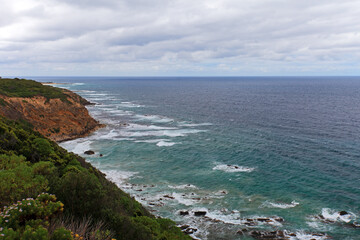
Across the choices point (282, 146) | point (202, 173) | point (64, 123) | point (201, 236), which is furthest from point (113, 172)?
point (282, 146)

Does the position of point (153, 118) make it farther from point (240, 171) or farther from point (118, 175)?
point (240, 171)

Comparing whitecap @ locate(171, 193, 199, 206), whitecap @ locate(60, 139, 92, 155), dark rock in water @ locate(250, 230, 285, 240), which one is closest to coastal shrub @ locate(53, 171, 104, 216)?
dark rock in water @ locate(250, 230, 285, 240)

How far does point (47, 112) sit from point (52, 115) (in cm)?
138

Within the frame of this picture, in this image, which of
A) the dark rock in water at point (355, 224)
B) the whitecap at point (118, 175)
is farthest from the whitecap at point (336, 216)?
the whitecap at point (118, 175)

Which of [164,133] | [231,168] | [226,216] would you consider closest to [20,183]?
[226,216]

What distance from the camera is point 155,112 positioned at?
104 meters

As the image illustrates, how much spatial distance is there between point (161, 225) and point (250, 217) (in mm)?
11926

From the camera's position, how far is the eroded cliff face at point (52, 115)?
60094mm

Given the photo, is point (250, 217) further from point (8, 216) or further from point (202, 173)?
point (8, 216)

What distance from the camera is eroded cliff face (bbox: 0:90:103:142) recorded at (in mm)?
60094

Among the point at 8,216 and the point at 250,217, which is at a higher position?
the point at 8,216

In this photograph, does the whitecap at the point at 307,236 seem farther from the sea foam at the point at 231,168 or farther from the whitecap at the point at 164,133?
the whitecap at the point at 164,133

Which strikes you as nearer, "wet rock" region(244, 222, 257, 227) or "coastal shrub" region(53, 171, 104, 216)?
"coastal shrub" region(53, 171, 104, 216)

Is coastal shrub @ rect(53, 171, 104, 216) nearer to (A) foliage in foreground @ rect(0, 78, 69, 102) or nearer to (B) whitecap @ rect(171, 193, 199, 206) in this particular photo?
(B) whitecap @ rect(171, 193, 199, 206)
